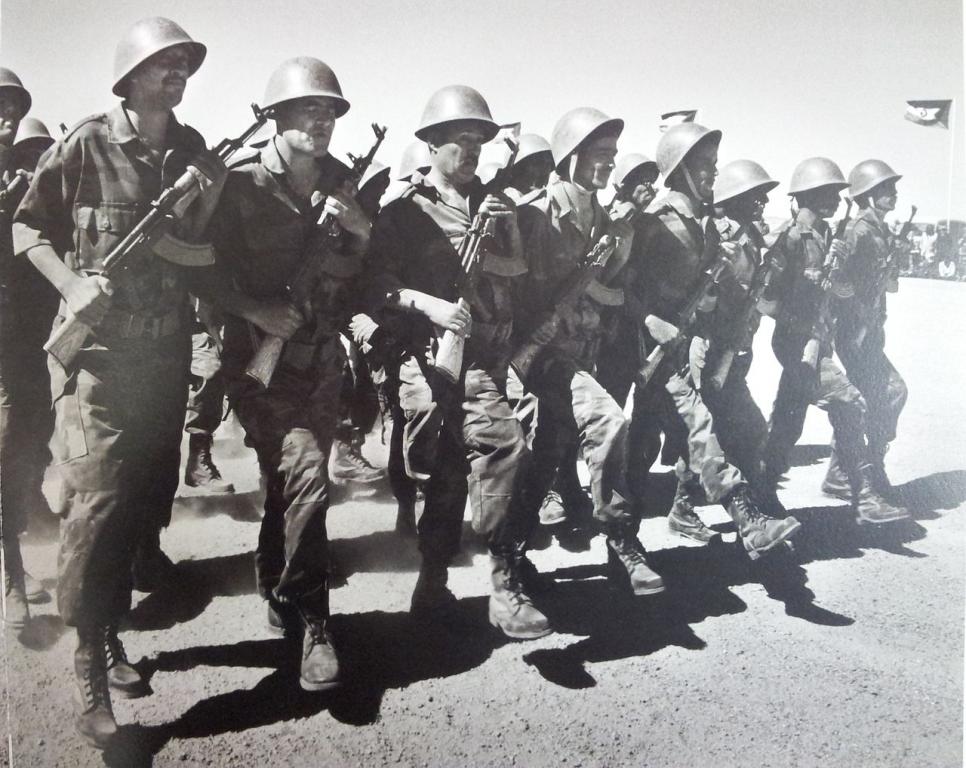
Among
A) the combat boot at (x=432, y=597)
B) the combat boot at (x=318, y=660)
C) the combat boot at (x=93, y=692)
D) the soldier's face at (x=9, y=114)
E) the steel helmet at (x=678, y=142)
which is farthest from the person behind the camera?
the steel helmet at (x=678, y=142)

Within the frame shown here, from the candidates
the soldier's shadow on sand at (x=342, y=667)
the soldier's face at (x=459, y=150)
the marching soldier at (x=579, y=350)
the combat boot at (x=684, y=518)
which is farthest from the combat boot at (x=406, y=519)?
the soldier's face at (x=459, y=150)

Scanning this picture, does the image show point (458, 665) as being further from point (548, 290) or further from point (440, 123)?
point (440, 123)

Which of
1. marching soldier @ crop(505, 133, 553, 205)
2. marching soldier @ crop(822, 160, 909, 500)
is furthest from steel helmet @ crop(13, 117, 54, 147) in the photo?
marching soldier @ crop(822, 160, 909, 500)

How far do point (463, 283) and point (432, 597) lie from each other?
1574 millimetres

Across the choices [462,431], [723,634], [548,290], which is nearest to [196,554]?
[462,431]

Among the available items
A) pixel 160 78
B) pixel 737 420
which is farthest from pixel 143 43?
pixel 737 420

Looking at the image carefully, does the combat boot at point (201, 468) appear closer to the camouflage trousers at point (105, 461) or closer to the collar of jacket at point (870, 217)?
the camouflage trousers at point (105, 461)

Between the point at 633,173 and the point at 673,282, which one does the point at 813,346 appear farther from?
the point at 633,173

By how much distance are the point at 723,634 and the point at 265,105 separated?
131 inches

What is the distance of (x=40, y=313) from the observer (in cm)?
404

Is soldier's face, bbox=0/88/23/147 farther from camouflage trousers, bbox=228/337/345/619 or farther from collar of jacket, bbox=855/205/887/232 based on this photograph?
collar of jacket, bbox=855/205/887/232

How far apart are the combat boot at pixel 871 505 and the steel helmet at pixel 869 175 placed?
219cm

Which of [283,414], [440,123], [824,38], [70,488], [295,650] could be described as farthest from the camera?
[824,38]

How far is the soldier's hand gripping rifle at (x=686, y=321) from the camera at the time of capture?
4883 mm
